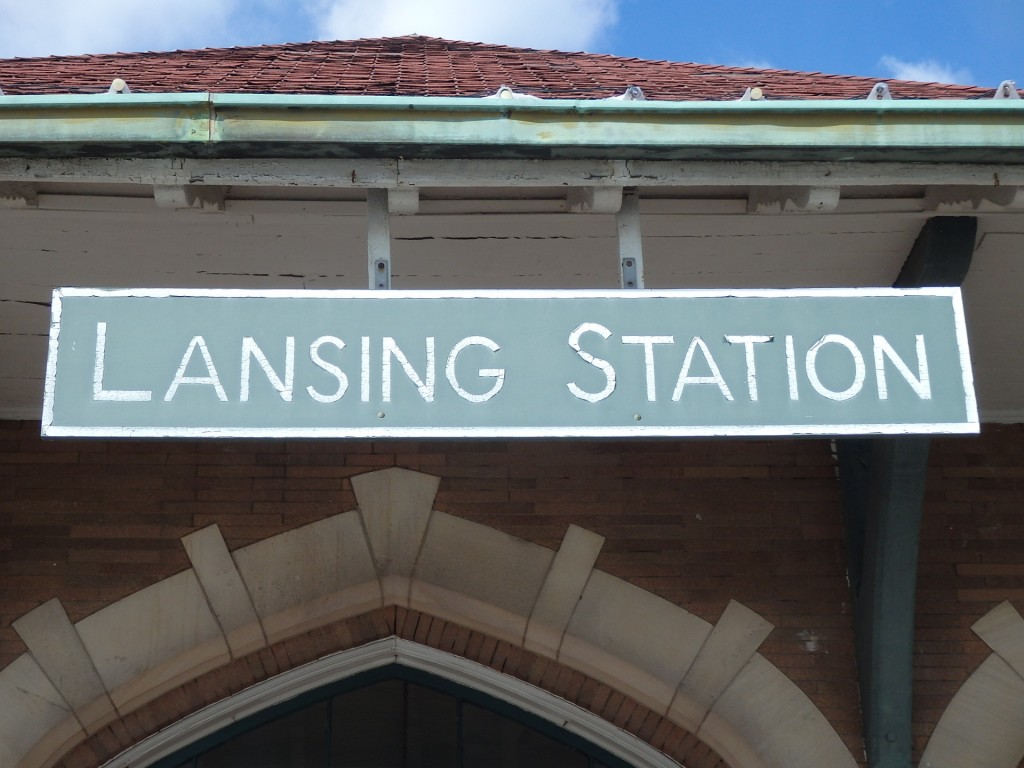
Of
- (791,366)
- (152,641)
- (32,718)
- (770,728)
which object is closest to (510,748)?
(770,728)

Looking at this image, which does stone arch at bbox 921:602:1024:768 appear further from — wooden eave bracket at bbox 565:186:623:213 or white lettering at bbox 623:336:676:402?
wooden eave bracket at bbox 565:186:623:213

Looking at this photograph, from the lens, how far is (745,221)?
4.35m

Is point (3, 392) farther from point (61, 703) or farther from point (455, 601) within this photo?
point (455, 601)

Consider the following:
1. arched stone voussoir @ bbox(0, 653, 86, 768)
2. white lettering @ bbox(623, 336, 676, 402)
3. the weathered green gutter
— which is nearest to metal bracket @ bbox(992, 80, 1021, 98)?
the weathered green gutter

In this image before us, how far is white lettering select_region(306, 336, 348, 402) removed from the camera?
11.0ft

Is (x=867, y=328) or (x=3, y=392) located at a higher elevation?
(x=3, y=392)

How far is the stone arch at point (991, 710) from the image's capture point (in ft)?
16.6

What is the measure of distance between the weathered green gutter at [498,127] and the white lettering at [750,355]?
64 centimetres

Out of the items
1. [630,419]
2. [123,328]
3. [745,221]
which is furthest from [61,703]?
Result: [745,221]

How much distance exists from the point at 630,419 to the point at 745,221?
51.9 inches

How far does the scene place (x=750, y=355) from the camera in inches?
136

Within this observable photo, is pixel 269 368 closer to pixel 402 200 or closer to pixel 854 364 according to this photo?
pixel 402 200

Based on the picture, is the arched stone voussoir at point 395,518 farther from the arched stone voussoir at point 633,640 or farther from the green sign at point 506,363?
the green sign at point 506,363

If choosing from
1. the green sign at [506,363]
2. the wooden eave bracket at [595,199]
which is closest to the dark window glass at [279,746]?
the green sign at [506,363]
